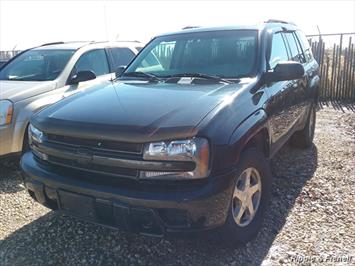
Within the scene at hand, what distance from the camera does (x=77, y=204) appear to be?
2.76 m

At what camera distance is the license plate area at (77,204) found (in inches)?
106

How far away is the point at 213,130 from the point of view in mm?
2568

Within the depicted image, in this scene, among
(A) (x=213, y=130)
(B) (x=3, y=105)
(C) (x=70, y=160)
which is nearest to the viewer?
(A) (x=213, y=130)

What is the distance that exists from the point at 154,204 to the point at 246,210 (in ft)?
3.08

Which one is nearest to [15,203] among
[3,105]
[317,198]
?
[3,105]

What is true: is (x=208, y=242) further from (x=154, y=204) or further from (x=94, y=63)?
(x=94, y=63)

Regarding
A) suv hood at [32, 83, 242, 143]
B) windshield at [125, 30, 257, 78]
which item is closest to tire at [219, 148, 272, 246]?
suv hood at [32, 83, 242, 143]

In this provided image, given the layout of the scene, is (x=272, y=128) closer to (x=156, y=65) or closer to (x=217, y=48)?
(x=217, y=48)

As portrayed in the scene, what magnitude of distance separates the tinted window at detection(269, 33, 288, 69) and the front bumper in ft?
5.67

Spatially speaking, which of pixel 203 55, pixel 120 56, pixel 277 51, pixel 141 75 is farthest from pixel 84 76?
pixel 277 51

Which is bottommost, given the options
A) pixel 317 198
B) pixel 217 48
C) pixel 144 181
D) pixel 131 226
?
pixel 317 198

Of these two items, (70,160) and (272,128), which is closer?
(70,160)

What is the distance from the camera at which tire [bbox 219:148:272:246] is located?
2803 millimetres

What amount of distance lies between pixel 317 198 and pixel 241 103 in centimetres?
165
